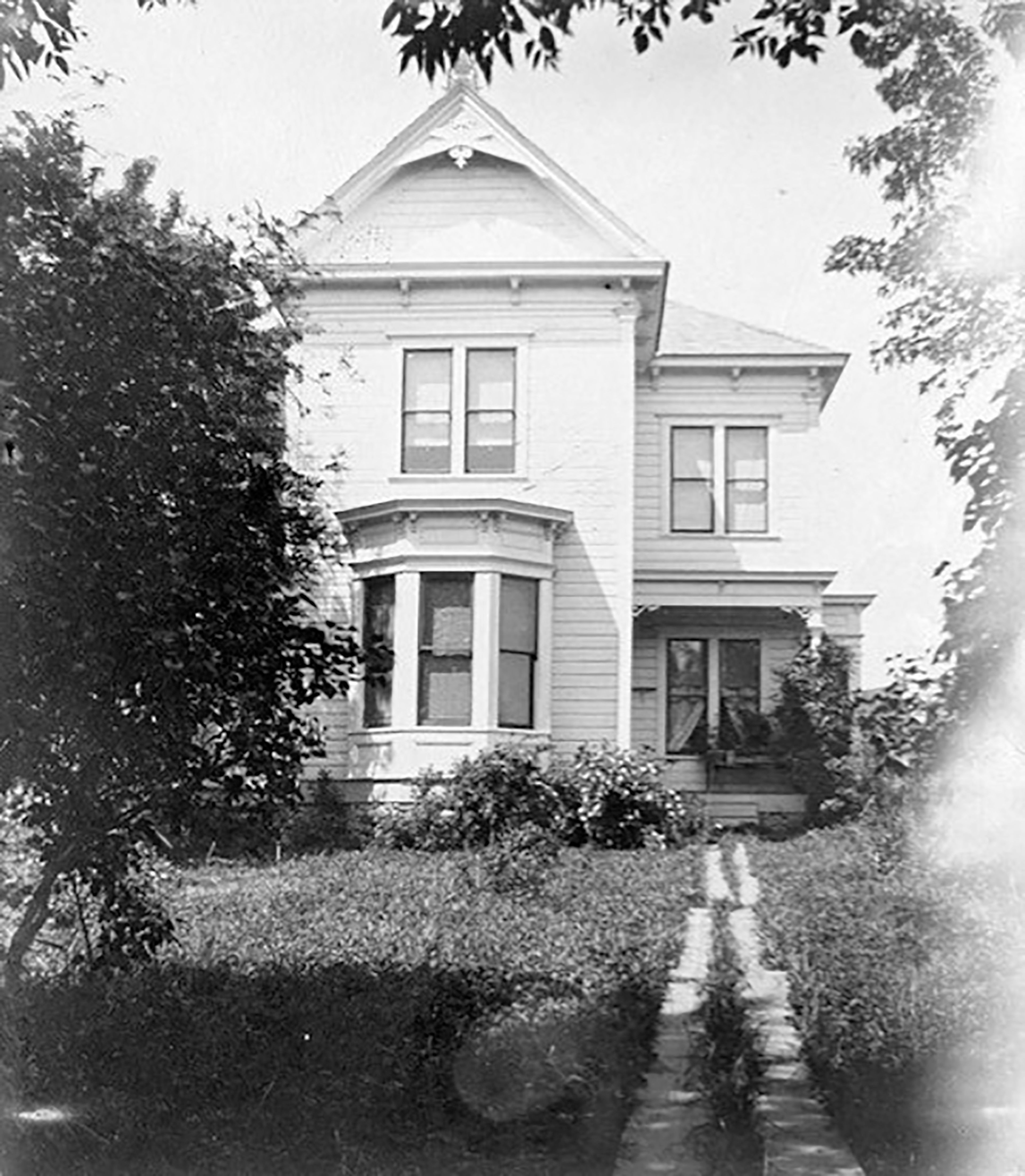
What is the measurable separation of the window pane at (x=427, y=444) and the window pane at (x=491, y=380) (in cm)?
38

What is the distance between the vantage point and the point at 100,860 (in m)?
6.32

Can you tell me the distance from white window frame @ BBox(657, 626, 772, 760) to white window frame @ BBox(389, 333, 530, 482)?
3.86 m

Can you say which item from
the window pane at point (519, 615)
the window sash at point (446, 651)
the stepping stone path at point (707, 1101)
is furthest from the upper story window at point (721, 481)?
the stepping stone path at point (707, 1101)

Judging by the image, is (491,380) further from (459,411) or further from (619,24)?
(619,24)

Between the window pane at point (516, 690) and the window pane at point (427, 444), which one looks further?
the window pane at point (427, 444)

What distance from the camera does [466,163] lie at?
16297 mm

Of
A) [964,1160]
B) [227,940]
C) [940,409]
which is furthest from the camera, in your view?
[227,940]

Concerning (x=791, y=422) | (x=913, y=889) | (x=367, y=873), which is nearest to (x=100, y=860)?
(x=913, y=889)

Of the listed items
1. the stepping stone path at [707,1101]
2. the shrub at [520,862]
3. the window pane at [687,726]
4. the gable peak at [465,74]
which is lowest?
the stepping stone path at [707,1101]

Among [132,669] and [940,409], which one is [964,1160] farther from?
[132,669]

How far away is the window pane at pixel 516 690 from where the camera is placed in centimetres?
1622

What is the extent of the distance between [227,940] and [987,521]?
496cm

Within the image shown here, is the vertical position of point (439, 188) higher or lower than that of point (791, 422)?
higher

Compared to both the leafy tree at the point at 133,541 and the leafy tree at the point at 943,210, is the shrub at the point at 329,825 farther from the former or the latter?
the leafy tree at the point at 943,210
